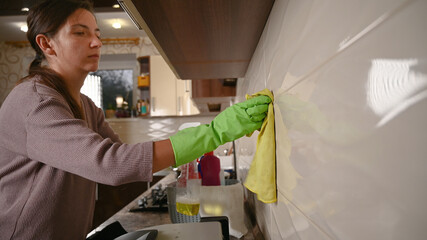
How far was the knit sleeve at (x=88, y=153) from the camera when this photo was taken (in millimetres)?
638

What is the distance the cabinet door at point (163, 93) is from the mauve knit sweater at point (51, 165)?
291 centimetres

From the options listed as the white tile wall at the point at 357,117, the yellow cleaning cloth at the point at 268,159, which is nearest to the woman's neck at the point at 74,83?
the yellow cleaning cloth at the point at 268,159

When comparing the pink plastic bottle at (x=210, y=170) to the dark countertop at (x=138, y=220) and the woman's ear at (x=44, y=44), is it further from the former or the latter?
the woman's ear at (x=44, y=44)

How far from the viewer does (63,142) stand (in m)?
0.66

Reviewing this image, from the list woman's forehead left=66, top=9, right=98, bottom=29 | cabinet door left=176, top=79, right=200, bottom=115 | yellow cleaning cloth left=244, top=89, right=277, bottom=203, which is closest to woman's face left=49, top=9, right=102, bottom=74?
woman's forehead left=66, top=9, right=98, bottom=29

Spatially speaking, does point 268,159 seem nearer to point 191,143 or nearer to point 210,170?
point 191,143

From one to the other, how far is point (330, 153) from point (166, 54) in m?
0.80

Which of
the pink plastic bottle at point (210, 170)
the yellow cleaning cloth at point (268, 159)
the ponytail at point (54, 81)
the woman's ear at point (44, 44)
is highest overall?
the woman's ear at point (44, 44)

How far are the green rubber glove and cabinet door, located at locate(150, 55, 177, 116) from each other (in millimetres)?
3280

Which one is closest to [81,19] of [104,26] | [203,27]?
[203,27]

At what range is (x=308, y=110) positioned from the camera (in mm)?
420

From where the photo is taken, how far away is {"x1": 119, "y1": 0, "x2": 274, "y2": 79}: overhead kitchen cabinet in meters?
0.62

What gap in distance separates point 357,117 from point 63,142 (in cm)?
64

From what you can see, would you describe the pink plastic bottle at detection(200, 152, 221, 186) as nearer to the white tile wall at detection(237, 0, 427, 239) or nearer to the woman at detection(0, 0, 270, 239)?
the woman at detection(0, 0, 270, 239)
